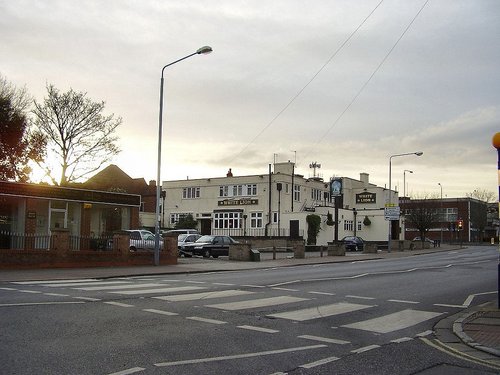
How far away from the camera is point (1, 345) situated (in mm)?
7168

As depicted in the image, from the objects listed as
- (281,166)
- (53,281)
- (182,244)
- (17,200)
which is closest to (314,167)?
(281,166)

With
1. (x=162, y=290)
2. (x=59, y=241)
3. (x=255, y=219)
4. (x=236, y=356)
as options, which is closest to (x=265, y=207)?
(x=255, y=219)

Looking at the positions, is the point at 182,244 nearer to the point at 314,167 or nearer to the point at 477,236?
the point at 314,167

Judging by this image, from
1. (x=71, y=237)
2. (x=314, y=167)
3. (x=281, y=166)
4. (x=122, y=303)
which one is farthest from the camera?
(x=314, y=167)

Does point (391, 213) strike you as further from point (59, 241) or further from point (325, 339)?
point (325, 339)

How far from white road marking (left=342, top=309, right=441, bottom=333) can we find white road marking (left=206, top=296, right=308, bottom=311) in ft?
8.44

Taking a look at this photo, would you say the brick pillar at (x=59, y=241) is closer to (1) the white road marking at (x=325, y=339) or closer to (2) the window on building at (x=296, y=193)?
(1) the white road marking at (x=325, y=339)

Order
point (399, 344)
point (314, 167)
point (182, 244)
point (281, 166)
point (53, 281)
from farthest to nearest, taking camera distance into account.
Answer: point (314, 167) → point (281, 166) → point (182, 244) → point (53, 281) → point (399, 344)

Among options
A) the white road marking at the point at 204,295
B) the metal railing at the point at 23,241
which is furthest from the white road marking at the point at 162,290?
the metal railing at the point at 23,241

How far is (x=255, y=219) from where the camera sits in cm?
5956

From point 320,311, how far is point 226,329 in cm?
294

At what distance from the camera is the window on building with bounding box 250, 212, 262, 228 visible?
5915 centimetres

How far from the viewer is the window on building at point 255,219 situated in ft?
194

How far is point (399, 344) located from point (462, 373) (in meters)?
1.69
